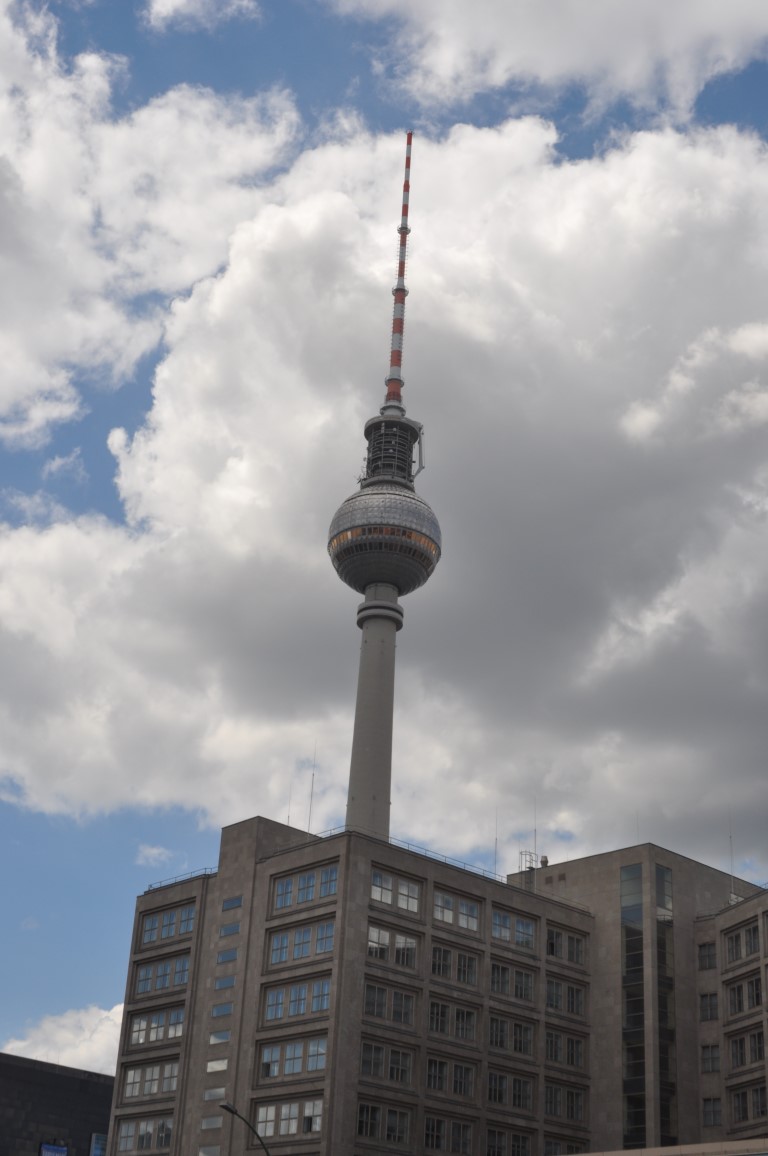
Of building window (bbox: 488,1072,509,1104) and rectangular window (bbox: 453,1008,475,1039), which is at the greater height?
rectangular window (bbox: 453,1008,475,1039)

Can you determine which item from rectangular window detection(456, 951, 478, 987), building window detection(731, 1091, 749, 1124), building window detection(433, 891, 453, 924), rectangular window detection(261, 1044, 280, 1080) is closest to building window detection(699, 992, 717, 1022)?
building window detection(731, 1091, 749, 1124)

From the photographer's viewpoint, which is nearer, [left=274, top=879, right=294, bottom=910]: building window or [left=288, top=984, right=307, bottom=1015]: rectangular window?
[left=288, top=984, right=307, bottom=1015]: rectangular window

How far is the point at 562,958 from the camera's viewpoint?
10900cm

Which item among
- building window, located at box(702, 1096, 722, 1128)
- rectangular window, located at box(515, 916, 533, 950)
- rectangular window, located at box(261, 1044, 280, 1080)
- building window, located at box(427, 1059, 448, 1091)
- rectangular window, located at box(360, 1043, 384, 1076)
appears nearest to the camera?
rectangular window, located at box(360, 1043, 384, 1076)

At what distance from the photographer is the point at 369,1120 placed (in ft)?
296

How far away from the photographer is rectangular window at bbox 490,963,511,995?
337ft

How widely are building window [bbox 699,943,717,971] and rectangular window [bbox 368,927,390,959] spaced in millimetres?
28080

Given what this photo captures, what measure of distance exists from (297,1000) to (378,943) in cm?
674

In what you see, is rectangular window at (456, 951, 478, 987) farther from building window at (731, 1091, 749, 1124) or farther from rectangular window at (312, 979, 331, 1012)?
building window at (731, 1091, 749, 1124)

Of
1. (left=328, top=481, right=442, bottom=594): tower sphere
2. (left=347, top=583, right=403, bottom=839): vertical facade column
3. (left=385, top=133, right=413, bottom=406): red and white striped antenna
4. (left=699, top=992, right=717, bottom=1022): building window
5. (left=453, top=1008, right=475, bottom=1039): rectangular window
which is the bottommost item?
(left=453, top=1008, right=475, bottom=1039): rectangular window

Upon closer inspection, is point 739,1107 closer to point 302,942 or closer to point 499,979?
point 499,979

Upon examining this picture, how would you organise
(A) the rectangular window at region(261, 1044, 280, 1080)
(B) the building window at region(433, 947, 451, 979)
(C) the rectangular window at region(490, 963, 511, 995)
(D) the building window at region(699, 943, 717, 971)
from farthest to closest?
(D) the building window at region(699, 943, 717, 971) < (C) the rectangular window at region(490, 963, 511, 995) < (B) the building window at region(433, 947, 451, 979) < (A) the rectangular window at region(261, 1044, 280, 1080)

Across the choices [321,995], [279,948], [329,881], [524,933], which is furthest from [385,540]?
[321,995]

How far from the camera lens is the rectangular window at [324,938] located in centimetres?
9438
